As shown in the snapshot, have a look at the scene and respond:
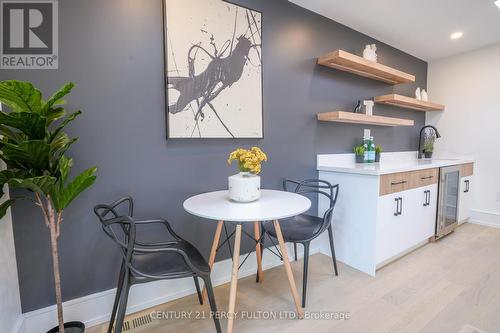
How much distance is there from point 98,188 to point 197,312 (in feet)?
3.40

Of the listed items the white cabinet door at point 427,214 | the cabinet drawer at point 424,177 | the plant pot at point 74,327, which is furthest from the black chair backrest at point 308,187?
the plant pot at point 74,327

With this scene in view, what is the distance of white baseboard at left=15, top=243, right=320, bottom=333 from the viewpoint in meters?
1.42

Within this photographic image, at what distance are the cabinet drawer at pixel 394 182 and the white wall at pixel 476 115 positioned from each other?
6.34 ft

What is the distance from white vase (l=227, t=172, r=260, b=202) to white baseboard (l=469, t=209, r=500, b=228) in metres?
3.65

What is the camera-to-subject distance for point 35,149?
103 cm

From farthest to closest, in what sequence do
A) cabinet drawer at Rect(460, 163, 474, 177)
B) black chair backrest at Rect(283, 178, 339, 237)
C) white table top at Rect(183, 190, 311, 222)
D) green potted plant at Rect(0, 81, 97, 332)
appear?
cabinet drawer at Rect(460, 163, 474, 177), black chair backrest at Rect(283, 178, 339, 237), white table top at Rect(183, 190, 311, 222), green potted plant at Rect(0, 81, 97, 332)

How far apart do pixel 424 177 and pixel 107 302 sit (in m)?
2.95

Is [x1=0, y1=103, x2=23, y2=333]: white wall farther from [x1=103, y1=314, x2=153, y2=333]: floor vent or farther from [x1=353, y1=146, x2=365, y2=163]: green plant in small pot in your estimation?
[x1=353, y1=146, x2=365, y2=163]: green plant in small pot

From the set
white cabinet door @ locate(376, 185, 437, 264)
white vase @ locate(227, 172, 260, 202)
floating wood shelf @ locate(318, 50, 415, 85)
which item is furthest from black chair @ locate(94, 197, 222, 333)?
floating wood shelf @ locate(318, 50, 415, 85)

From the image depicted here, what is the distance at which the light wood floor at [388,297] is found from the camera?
1.54 m

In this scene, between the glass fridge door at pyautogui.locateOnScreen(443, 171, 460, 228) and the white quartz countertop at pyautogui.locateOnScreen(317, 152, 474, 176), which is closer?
the white quartz countertop at pyautogui.locateOnScreen(317, 152, 474, 176)

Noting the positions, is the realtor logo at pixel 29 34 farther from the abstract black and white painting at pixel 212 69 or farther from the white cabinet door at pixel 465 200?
the white cabinet door at pixel 465 200

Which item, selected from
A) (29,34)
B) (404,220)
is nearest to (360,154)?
(404,220)

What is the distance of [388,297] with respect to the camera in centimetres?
182
